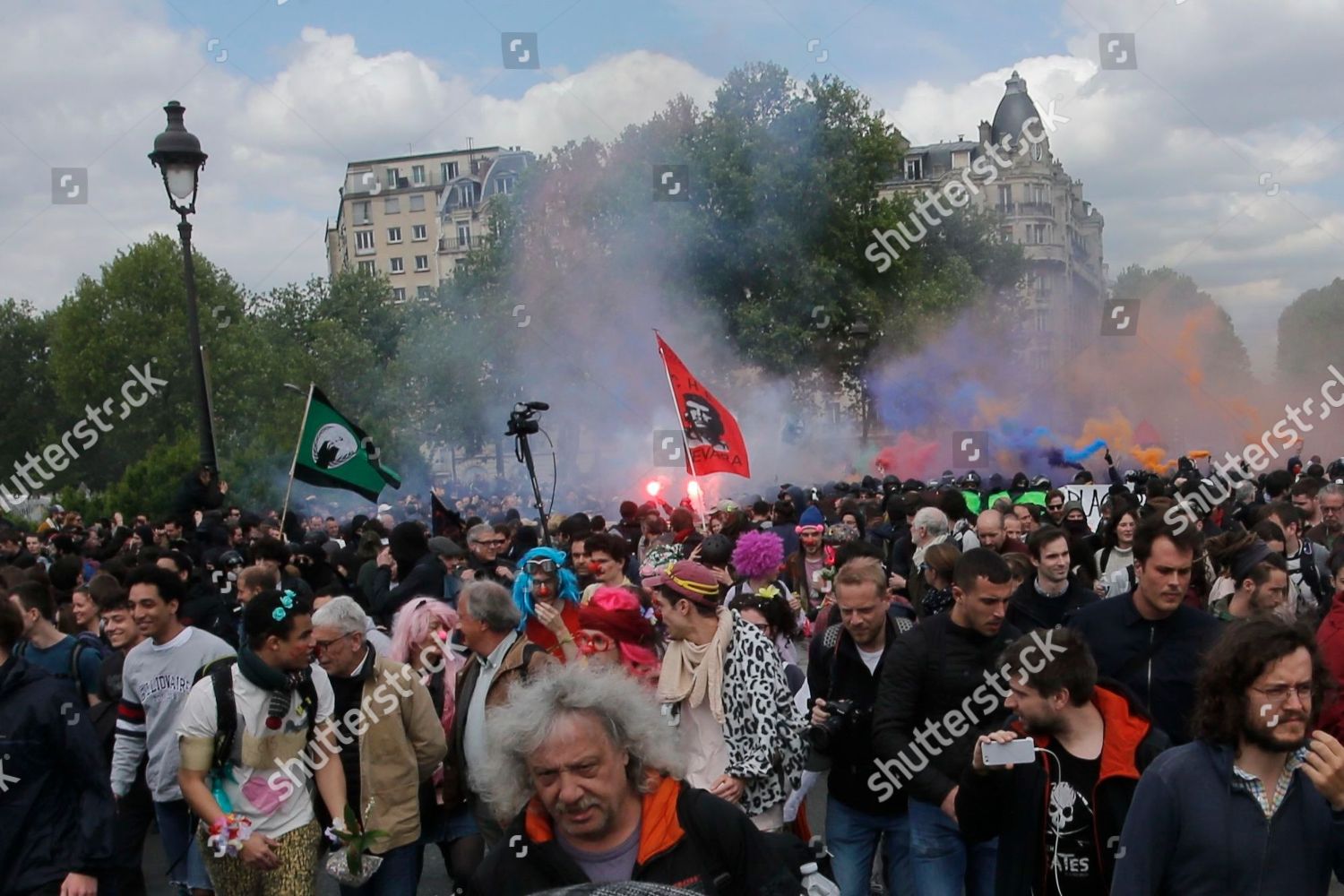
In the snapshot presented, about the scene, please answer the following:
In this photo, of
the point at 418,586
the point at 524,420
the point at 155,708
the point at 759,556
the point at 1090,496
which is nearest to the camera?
the point at 155,708

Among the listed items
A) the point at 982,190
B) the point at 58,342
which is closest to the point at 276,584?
the point at 58,342

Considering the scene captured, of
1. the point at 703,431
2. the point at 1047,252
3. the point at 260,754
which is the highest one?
the point at 1047,252

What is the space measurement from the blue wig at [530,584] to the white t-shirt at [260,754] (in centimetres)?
116

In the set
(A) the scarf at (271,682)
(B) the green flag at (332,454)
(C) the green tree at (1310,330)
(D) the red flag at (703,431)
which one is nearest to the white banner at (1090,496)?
(D) the red flag at (703,431)

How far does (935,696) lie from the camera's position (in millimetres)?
4750

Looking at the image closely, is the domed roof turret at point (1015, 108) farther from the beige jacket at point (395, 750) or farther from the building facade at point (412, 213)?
the beige jacket at point (395, 750)

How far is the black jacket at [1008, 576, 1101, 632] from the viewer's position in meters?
6.07

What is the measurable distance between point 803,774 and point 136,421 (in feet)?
175

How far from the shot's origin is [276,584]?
6824mm

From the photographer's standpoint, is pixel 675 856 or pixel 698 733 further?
pixel 698 733

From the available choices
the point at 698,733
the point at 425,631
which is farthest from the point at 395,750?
the point at 698,733

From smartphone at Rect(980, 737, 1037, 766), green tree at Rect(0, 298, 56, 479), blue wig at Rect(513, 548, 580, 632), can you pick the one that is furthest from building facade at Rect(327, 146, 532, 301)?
smartphone at Rect(980, 737, 1037, 766)

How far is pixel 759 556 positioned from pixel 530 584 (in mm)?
2214

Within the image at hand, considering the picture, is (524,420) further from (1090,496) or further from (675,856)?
(675,856)
